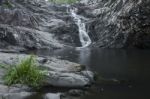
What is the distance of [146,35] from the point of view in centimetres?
4750

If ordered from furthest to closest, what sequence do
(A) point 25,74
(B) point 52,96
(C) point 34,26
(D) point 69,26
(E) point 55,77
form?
(D) point 69,26 → (C) point 34,26 → (E) point 55,77 → (A) point 25,74 → (B) point 52,96

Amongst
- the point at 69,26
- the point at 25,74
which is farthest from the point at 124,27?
the point at 25,74

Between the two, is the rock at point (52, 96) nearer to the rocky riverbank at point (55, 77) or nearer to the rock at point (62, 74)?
the rocky riverbank at point (55, 77)

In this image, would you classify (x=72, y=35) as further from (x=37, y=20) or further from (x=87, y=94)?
(x=87, y=94)

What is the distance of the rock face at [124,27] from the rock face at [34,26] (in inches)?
213

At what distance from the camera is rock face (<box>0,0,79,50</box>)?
45.4 meters

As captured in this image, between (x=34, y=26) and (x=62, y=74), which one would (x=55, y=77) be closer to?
(x=62, y=74)

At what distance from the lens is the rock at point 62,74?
51.8 feet

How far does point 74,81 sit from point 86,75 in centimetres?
184

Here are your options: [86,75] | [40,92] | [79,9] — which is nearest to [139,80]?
[86,75]

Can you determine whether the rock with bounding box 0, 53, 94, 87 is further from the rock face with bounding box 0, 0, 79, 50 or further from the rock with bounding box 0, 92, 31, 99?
the rock face with bounding box 0, 0, 79, 50

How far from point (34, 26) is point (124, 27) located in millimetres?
16200

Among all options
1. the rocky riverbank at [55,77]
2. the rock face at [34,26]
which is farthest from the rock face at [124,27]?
the rocky riverbank at [55,77]

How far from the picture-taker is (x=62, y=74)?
16.4 m
